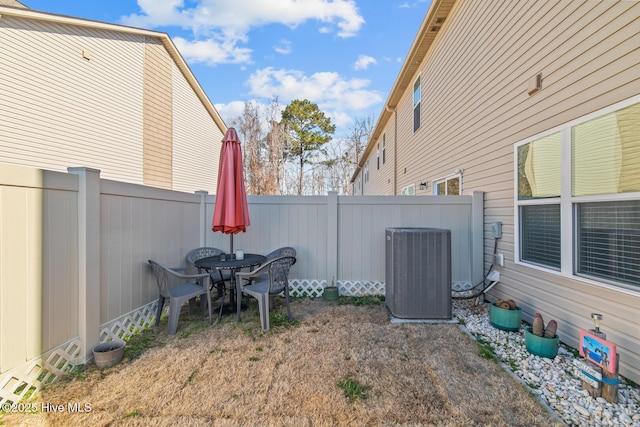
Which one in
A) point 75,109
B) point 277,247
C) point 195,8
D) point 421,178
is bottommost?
point 277,247

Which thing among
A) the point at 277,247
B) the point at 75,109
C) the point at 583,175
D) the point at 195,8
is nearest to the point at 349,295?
the point at 277,247

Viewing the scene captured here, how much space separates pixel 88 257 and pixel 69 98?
624 cm

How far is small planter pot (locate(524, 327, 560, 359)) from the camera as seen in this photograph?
103 inches

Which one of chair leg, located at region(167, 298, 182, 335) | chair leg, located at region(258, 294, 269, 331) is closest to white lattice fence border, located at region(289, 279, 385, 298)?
chair leg, located at region(258, 294, 269, 331)

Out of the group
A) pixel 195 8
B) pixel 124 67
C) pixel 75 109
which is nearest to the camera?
pixel 75 109

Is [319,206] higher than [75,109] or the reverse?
the reverse

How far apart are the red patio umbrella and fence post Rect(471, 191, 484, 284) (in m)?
3.66

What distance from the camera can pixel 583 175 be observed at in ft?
8.90

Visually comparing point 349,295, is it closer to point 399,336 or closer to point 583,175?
point 399,336

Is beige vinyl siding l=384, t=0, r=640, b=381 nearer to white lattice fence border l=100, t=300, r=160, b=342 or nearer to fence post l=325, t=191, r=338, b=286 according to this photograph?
fence post l=325, t=191, r=338, b=286

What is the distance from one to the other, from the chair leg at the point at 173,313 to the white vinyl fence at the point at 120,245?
16.4 inches

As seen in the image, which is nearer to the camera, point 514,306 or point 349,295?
point 514,306

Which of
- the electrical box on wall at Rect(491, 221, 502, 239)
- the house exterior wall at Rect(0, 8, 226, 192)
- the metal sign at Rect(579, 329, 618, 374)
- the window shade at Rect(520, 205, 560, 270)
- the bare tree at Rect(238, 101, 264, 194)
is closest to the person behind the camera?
the metal sign at Rect(579, 329, 618, 374)

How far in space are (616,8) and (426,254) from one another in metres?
2.85
